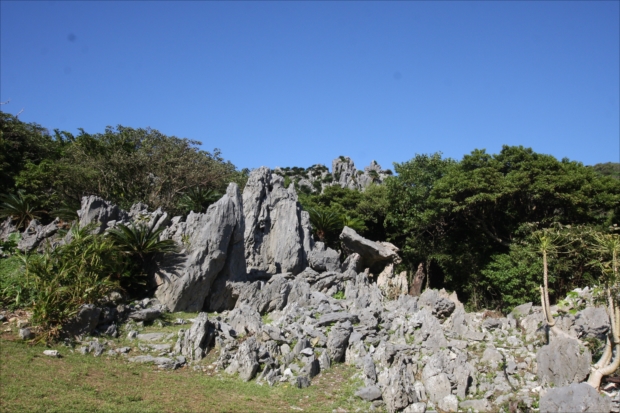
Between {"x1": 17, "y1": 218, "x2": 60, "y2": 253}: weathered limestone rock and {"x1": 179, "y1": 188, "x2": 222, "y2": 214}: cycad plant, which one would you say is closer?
{"x1": 17, "y1": 218, "x2": 60, "y2": 253}: weathered limestone rock

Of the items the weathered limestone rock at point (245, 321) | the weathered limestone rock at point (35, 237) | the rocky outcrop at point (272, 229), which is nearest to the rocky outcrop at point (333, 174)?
the rocky outcrop at point (272, 229)

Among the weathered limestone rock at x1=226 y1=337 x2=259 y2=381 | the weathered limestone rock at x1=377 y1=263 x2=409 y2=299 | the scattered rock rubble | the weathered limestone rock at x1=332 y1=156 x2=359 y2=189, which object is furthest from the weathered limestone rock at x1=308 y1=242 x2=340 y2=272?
the weathered limestone rock at x1=332 y1=156 x2=359 y2=189

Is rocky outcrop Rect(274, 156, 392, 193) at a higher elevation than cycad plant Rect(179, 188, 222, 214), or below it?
higher

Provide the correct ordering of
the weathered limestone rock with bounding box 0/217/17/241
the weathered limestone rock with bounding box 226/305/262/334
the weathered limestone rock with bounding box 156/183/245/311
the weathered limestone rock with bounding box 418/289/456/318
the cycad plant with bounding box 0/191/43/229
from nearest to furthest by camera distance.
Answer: the weathered limestone rock with bounding box 226/305/262/334 → the weathered limestone rock with bounding box 156/183/245/311 → the weathered limestone rock with bounding box 418/289/456/318 → the weathered limestone rock with bounding box 0/217/17/241 → the cycad plant with bounding box 0/191/43/229

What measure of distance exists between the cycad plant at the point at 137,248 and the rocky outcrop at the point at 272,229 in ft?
13.7

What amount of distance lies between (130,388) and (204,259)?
270 inches

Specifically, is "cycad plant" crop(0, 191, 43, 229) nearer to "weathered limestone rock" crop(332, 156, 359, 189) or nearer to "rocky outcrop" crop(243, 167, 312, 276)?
"rocky outcrop" crop(243, 167, 312, 276)

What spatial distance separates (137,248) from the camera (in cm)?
1517

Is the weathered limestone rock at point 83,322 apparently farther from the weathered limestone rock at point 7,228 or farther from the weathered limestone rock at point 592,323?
the weathered limestone rock at point 592,323

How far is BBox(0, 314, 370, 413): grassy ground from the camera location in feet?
27.4

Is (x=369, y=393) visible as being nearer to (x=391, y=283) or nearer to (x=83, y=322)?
(x=83, y=322)

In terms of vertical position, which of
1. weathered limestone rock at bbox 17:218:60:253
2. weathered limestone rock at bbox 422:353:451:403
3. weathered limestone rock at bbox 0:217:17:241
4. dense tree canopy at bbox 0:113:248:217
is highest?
dense tree canopy at bbox 0:113:248:217

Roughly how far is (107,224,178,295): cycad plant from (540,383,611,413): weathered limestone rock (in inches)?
445

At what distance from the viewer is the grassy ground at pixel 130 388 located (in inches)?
329
